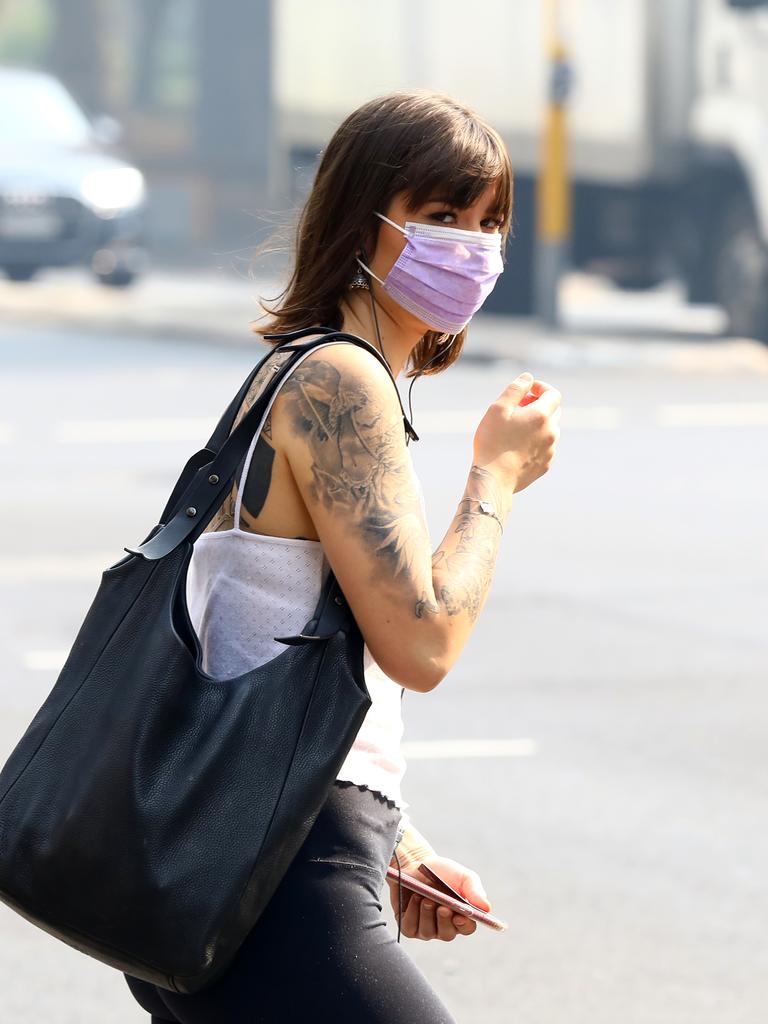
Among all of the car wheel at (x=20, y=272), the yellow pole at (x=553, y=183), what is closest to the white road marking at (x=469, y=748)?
the yellow pole at (x=553, y=183)

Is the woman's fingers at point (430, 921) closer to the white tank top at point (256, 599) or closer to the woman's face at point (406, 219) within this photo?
the white tank top at point (256, 599)

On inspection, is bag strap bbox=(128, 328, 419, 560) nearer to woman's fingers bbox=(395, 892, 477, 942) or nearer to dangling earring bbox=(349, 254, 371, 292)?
dangling earring bbox=(349, 254, 371, 292)

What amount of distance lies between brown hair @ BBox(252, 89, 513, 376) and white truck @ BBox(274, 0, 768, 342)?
57.8 ft

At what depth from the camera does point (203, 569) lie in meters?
2.65

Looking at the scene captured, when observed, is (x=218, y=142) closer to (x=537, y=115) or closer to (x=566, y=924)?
(x=537, y=115)

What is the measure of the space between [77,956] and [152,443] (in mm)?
8820

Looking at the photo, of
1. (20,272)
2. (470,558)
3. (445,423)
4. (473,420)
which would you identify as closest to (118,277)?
(20,272)

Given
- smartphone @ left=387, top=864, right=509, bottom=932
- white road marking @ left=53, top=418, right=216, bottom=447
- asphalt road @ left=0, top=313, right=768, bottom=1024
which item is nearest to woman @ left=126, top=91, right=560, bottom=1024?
smartphone @ left=387, top=864, right=509, bottom=932

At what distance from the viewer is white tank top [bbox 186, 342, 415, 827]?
258 centimetres

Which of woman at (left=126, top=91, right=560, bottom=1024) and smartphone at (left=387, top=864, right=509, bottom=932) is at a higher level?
woman at (left=126, top=91, right=560, bottom=1024)

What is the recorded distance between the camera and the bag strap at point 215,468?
2.55 m

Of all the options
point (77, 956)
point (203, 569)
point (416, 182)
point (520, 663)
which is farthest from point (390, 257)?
point (520, 663)

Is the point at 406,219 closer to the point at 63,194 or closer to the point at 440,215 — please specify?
the point at 440,215

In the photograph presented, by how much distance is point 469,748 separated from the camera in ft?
22.1
